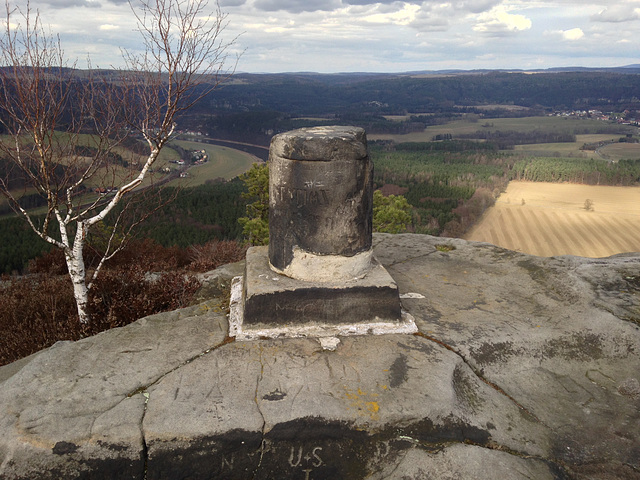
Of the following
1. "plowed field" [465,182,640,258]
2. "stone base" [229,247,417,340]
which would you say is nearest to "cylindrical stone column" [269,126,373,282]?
"stone base" [229,247,417,340]

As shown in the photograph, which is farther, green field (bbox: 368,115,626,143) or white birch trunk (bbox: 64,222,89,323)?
green field (bbox: 368,115,626,143)

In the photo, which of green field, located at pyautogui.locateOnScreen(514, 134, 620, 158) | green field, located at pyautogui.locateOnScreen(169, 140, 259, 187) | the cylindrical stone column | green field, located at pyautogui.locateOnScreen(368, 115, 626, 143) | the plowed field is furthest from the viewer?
green field, located at pyautogui.locateOnScreen(368, 115, 626, 143)

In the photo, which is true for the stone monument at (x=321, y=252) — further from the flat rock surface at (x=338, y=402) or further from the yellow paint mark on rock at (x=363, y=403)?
the yellow paint mark on rock at (x=363, y=403)

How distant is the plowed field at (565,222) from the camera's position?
131ft

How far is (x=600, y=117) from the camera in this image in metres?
150

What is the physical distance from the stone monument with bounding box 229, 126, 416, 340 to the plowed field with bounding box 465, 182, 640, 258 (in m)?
37.5

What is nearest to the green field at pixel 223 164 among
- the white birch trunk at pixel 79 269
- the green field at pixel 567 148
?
the white birch trunk at pixel 79 269

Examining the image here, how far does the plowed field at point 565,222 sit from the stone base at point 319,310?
37448mm

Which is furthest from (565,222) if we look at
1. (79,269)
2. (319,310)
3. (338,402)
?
(338,402)

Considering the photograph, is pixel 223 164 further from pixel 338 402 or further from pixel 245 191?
pixel 338 402

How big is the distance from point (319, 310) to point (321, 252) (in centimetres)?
64

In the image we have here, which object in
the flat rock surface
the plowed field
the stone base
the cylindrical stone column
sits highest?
the cylindrical stone column

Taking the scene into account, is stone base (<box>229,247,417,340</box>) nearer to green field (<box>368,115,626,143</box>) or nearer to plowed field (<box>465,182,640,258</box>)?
plowed field (<box>465,182,640,258</box>)

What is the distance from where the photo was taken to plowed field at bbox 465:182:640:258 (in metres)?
39.9
